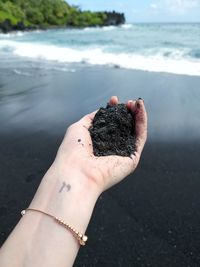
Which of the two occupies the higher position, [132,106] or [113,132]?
[132,106]

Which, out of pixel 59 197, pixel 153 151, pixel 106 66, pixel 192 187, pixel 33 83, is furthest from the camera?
pixel 106 66

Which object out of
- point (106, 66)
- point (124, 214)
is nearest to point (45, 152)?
point (124, 214)

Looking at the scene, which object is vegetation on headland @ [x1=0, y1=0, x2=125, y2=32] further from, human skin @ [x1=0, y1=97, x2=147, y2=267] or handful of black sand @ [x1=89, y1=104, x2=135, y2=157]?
human skin @ [x1=0, y1=97, x2=147, y2=267]

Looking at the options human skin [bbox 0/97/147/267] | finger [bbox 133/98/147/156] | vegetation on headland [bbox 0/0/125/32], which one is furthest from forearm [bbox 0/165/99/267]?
vegetation on headland [bbox 0/0/125/32]

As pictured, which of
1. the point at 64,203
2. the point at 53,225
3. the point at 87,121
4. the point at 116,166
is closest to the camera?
the point at 53,225

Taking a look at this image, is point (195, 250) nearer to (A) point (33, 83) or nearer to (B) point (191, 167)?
(B) point (191, 167)

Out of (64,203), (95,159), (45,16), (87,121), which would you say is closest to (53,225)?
(64,203)

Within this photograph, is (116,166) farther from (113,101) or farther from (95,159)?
(113,101)
